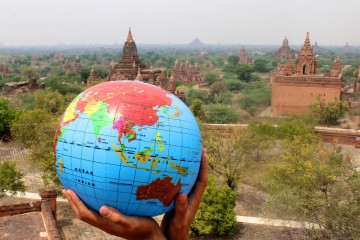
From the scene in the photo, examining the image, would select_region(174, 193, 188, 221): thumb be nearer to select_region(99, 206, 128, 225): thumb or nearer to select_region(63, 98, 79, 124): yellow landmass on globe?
select_region(99, 206, 128, 225): thumb

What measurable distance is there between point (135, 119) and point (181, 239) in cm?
187

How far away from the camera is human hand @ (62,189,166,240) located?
448 centimetres

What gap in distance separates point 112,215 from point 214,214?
32.9ft

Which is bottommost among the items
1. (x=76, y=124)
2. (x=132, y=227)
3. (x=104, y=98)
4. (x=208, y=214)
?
(x=208, y=214)

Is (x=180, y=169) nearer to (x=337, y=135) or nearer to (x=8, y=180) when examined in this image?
(x=8, y=180)

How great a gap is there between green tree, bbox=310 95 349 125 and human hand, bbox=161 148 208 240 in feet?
94.9

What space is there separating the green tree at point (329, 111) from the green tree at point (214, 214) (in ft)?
68.2

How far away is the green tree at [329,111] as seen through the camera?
31797 mm

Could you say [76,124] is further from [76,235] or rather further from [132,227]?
[76,235]

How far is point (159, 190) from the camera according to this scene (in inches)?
177

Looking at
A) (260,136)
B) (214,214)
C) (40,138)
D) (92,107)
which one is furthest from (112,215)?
(260,136)

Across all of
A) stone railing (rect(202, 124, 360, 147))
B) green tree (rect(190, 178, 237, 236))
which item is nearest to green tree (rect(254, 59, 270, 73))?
stone railing (rect(202, 124, 360, 147))

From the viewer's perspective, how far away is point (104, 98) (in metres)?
4.70

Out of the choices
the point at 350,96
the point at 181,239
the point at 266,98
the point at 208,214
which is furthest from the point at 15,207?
the point at 350,96
